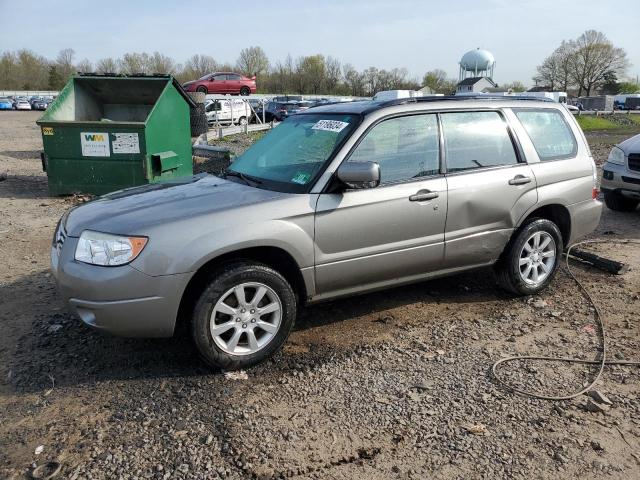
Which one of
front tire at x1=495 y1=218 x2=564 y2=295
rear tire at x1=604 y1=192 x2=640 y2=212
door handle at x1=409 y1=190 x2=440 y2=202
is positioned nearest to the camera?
door handle at x1=409 y1=190 x2=440 y2=202

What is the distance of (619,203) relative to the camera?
8.48m

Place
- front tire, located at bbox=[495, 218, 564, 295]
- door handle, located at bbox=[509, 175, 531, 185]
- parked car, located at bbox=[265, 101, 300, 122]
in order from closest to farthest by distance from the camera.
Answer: door handle, located at bbox=[509, 175, 531, 185] < front tire, located at bbox=[495, 218, 564, 295] < parked car, located at bbox=[265, 101, 300, 122]

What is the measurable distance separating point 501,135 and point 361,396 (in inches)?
104

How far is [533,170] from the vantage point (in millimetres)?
4707

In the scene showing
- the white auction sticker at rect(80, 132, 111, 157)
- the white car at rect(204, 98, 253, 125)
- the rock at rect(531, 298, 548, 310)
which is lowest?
the rock at rect(531, 298, 548, 310)

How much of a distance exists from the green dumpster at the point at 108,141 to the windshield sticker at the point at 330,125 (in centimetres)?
552

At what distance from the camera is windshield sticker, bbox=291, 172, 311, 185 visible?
384 cm

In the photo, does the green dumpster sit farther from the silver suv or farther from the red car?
the red car

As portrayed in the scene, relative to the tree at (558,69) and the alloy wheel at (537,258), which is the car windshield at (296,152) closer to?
the alloy wheel at (537,258)

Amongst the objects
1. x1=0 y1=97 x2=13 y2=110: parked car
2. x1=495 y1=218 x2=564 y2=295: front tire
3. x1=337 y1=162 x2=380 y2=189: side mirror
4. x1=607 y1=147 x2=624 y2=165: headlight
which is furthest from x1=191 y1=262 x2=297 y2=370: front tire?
x1=0 y1=97 x2=13 y2=110: parked car

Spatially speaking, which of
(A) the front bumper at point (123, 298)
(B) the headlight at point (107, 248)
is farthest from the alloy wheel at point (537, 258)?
(B) the headlight at point (107, 248)

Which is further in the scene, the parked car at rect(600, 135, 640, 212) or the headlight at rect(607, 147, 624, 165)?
the headlight at rect(607, 147, 624, 165)

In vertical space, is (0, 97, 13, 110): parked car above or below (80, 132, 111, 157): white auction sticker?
above

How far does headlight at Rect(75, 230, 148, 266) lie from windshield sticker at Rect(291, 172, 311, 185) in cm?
116
